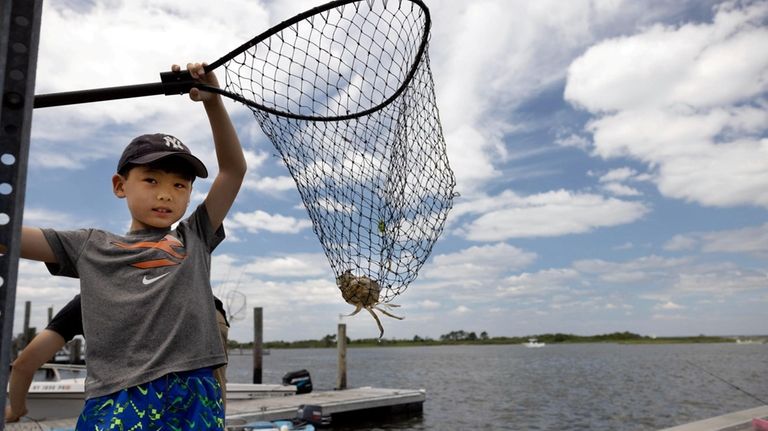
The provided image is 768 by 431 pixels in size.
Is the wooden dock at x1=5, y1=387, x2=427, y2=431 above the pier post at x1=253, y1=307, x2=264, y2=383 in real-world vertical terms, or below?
below

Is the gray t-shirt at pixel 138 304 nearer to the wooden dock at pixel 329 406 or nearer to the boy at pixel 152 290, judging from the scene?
the boy at pixel 152 290

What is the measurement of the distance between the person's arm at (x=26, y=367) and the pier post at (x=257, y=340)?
836 inches

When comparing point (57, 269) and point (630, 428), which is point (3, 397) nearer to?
point (57, 269)

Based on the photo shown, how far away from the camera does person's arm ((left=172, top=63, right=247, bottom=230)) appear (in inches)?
82.4

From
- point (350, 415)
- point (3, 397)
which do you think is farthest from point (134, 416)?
point (350, 415)

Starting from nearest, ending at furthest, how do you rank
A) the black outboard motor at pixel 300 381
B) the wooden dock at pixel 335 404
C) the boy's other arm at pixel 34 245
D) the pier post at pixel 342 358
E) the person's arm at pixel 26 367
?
the boy's other arm at pixel 34 245
the person's arm at pixel 26 367
the wooden dock at pixel 335 404
the black outboard motor at pixel 300 381
the pier post at pixel 342 358

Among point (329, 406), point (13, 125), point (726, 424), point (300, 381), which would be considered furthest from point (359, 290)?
point (300, 381)

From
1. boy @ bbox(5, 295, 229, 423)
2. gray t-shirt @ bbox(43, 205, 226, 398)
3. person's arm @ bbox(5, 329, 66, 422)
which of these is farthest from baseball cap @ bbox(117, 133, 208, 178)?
person's arm @ bbox(5, 329, 66, 422)

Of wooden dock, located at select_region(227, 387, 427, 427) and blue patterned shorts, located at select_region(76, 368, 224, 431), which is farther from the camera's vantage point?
wooden dock, located at select_region(227, 387, 427, 427)

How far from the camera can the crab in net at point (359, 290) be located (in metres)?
3.31

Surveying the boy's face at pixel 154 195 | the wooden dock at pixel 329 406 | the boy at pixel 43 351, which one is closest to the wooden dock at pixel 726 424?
the boy at pixel 43 351

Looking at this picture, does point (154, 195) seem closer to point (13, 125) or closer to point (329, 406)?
point (13, 125)

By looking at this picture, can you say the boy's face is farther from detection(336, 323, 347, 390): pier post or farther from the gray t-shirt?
detection(336, 323, 347, 390): pier post

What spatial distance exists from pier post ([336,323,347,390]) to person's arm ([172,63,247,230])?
20.3 metres
